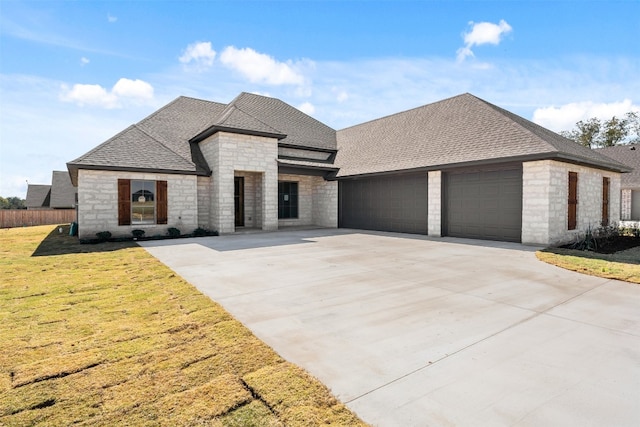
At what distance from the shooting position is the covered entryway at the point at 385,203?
14438mm

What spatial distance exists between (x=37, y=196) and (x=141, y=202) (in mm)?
Answer: 39693

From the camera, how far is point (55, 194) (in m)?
35.1

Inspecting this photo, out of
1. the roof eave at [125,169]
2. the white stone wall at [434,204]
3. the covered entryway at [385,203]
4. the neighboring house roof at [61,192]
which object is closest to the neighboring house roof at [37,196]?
the neighboring house roof at [61,192]

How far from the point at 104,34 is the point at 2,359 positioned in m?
10.7

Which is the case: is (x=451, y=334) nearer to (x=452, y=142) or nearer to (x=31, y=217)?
(x=452, y=142)

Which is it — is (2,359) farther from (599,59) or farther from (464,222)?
(599,59)

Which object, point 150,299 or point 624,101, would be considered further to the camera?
point 624,101

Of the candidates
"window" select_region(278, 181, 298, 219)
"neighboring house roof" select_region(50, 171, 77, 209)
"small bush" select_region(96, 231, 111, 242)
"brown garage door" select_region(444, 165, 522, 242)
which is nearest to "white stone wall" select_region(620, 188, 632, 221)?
"brown garage door" select_region(444, 165, 522, 242)

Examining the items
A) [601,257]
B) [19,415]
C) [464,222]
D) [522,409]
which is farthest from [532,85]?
[19,415]

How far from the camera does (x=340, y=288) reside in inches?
221

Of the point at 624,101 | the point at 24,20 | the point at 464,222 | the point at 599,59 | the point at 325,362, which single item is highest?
the point at 624,101

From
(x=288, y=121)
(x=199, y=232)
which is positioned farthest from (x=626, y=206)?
(x=199, y=232)

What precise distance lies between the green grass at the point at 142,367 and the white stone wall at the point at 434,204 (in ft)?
35.8

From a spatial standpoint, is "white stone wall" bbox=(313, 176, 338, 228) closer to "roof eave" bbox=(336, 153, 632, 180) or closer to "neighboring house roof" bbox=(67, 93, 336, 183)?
"neighboring house roof" bbox=(67, 93, 336, 183)
